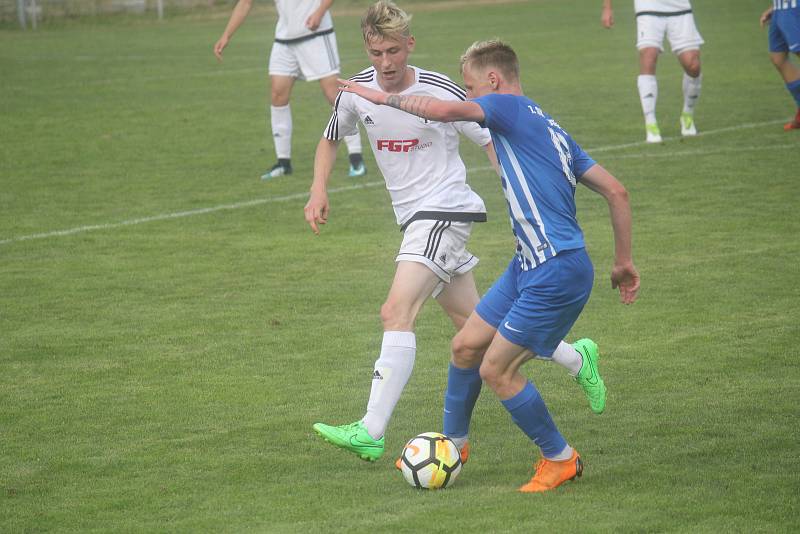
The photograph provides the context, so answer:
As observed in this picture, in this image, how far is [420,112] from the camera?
16.8 ft

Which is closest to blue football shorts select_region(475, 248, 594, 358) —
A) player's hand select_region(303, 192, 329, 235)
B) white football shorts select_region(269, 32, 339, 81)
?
player's hand select_region(303, 192, 329, 235)

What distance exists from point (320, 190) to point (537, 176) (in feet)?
4.34

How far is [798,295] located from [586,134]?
6777 millimetres

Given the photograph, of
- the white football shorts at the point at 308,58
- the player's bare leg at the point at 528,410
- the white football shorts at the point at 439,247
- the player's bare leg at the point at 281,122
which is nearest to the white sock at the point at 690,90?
the white football shorts at the point at 308,58

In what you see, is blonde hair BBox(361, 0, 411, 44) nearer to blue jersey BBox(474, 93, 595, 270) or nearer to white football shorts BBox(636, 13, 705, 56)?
blue jersey BBox(474, 93, 595, 270)

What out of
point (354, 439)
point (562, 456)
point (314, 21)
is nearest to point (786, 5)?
point (314, 21)

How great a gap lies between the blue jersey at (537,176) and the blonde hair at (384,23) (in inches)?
32.1

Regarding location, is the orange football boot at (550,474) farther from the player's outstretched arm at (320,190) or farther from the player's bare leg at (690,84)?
the player's bare leg at (690,84)

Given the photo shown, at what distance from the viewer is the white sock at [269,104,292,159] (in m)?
13.1

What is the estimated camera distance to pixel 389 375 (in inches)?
222

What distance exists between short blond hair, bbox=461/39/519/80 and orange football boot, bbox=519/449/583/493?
5.23 feet

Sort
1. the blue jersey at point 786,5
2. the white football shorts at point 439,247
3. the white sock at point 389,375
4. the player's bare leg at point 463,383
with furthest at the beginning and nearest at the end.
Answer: the blue jersey at point 786,5 → the white football shorts at point 439,247 → the white sock at point 389,375 → the player's bare leg at point 463,383

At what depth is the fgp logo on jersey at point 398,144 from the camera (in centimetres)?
604

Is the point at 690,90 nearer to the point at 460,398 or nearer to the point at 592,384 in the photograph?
the point at 592,384
